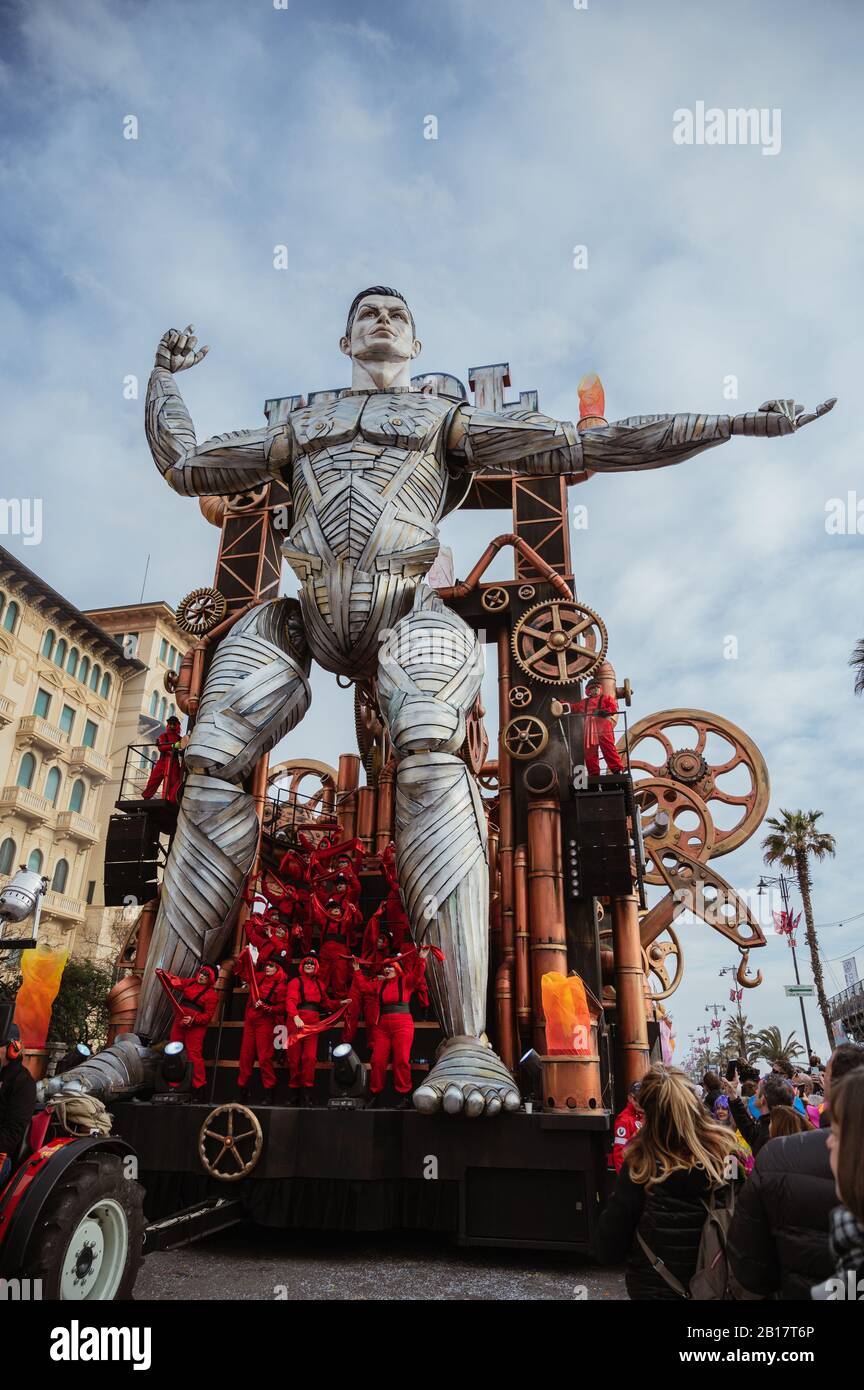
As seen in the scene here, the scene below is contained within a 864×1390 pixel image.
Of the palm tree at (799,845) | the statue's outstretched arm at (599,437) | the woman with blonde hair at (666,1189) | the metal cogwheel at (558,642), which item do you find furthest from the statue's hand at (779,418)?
the palm tree at (799,845)

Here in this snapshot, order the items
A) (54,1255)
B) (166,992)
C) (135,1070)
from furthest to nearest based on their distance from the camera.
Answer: (166,992), (135,1070), (54,1255)

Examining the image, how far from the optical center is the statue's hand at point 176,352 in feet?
31.6

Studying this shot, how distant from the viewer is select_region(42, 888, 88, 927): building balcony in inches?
1129

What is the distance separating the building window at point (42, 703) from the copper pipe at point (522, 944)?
25.0m

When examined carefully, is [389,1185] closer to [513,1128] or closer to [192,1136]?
[513,1128]

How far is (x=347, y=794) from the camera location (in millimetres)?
13039

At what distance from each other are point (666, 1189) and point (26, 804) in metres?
28.8

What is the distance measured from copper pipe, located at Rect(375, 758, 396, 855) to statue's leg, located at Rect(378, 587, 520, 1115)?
4.28 m

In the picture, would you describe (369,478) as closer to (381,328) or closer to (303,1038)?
(381,328)

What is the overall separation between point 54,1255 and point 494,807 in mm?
8055

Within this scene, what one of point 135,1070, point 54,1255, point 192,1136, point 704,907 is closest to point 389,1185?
point 192,1136

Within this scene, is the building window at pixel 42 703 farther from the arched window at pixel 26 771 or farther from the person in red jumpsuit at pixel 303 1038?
the person in red jumpsuit at pixel 303 1038


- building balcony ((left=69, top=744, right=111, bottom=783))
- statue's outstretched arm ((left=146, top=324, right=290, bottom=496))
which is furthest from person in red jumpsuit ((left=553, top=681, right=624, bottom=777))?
building balcony ((left=69, top=744, right=111, bottom=783))
